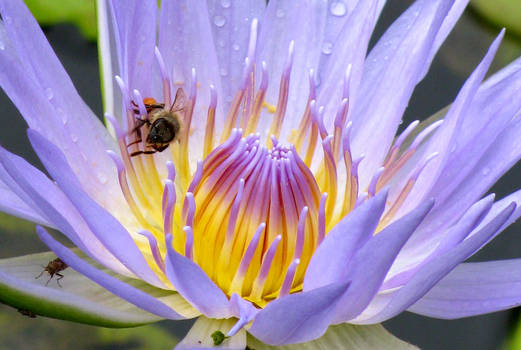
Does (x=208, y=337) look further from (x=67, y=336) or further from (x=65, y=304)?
(x=67, y=336)

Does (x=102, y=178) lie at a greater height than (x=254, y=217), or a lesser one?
greater

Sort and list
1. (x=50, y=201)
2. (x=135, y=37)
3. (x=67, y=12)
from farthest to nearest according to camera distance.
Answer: (x=67, y=12) → (x=135, y=37) → (x=50, y=201)

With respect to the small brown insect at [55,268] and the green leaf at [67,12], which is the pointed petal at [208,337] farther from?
the green leaf at [67,12]

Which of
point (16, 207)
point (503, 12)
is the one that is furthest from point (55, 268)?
point (503, 12)

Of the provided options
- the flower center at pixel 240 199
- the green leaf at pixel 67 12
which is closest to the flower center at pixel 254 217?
the flower center at pixel 240 199

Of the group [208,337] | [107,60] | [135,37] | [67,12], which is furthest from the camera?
[67,12]

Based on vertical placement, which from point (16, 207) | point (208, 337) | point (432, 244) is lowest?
point (208, 337)

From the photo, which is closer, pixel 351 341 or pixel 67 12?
pixel 351 341

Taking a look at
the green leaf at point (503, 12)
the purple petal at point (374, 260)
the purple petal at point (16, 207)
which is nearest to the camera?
the purple petal at point (374, 260)
